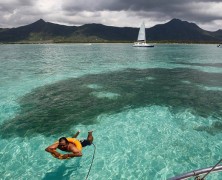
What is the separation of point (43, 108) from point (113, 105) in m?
7.66

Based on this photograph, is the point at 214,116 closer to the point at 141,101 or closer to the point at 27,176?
the point at 141,101

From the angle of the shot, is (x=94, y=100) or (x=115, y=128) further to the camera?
(x=94, y=100)

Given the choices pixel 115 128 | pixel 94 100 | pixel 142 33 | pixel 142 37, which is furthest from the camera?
pixel 142 37

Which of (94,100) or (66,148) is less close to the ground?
(66,148)

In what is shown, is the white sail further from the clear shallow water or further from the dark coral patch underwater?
the clear shallow water

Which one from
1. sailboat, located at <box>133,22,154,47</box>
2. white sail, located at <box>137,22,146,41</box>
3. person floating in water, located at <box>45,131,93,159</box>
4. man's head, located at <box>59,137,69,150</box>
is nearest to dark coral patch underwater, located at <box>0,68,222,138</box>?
person floating in water, located at <box>45,131,93,159</box>

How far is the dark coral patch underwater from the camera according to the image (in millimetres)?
19234

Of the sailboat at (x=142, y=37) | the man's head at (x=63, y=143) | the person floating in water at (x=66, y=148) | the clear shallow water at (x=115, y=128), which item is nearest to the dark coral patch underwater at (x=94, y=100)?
the clear shallow water at (x=115, y=128)

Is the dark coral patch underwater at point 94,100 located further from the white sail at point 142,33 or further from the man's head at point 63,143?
the white sail at point 142,33

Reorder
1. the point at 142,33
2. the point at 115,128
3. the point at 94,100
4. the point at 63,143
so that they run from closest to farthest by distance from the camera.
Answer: the point at 63,143
the point at 115,128
the point at 94,100
the point at 142,33

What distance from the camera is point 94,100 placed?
25.5 metres

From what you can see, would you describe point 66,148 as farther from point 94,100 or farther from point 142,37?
point 142,37

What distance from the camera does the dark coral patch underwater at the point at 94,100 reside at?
63.1ft

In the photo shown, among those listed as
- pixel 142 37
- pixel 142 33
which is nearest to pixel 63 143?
pixel 142 33
